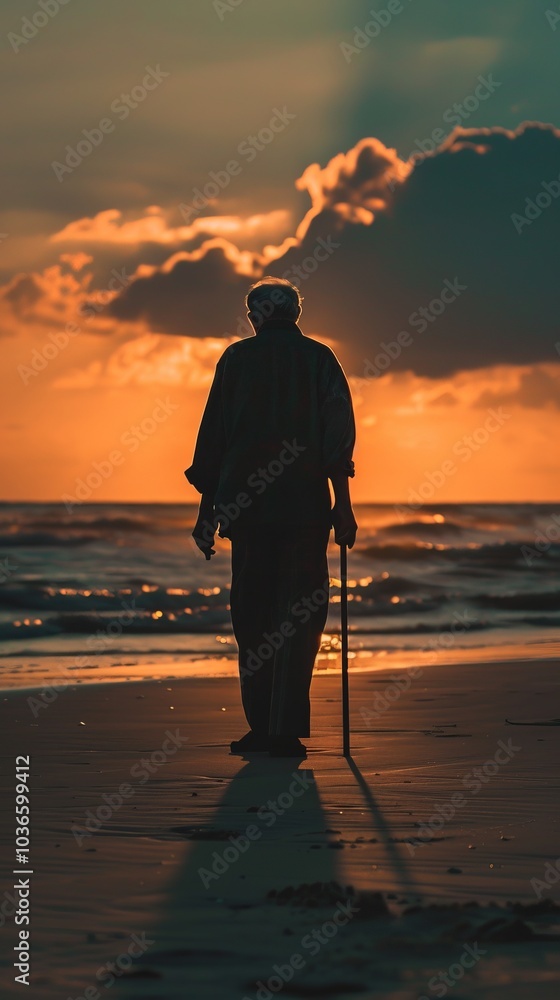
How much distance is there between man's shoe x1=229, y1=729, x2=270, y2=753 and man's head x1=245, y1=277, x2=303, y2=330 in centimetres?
183

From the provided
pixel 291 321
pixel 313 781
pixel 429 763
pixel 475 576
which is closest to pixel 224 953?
pixel 313 781

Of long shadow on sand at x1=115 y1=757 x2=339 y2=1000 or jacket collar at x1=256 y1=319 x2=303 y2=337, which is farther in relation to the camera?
jacket collar at x1=256 y1=319 x2=303 y2=337

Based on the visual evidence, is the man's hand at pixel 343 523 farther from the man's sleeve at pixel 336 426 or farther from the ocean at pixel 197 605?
the ocean at pixel 197 605

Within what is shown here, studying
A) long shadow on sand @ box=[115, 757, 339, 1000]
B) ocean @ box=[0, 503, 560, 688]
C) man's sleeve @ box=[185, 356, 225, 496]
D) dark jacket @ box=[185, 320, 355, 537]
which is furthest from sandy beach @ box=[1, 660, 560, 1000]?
ocean @ box=[0, 503, 560, 688]

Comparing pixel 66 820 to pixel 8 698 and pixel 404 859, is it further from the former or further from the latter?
pixel 8 698

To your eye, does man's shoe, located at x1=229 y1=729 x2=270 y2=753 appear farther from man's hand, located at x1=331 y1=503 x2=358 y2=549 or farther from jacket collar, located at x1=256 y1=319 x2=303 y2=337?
jacket collar, located at x1=256 y1=319 x2=303 y2=337

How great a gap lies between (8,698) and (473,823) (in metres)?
4.32

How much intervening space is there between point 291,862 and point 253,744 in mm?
2215

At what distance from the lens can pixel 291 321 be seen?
245 inches

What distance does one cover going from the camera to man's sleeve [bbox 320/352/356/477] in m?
5.91

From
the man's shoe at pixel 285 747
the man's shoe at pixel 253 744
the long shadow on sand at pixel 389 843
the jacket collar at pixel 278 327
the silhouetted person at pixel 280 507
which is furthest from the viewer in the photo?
the jacket collar at pixel 278 327

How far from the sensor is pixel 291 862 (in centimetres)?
381

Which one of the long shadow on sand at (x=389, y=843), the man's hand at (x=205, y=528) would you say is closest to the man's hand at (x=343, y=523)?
the man's hand at (x=205, y=528)

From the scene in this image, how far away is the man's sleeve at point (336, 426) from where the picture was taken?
5.91 meters
